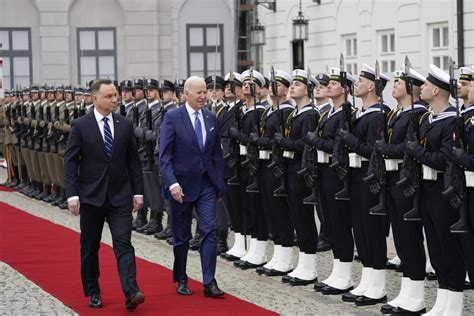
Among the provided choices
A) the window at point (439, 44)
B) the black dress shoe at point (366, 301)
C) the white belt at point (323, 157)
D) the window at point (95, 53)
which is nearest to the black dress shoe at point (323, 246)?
the white belt at point (323, 157)

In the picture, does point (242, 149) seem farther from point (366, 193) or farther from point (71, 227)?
point (71, 227)

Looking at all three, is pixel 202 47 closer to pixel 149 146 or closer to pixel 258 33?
pixel 258 33

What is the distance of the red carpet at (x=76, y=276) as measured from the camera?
10.7 m

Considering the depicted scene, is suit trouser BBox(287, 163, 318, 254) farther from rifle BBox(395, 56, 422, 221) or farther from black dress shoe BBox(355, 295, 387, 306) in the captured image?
rifle BBox(395, 56, 422, 221)

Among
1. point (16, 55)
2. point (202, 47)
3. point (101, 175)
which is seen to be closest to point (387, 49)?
point (202, 47)

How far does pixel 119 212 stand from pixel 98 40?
24755 mm

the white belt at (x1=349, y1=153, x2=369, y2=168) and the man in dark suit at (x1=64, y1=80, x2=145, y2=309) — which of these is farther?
the white belt at (x1=349, y1=153, x2=369, y2=168)

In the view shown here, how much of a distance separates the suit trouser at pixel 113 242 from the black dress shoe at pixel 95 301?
4 cm

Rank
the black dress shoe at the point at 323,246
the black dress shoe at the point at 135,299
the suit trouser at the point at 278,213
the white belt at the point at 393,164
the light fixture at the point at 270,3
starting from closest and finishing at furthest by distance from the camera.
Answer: the white belt at the point at 393,164, the black dress shoe at the point at 135,299, the suit trouser at the point at 278,213, the black dress shoe at the point at 323,246, the light fixture at the point at 270,3

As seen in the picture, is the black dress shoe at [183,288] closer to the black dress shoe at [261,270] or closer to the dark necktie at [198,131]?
the dark necktie at [198,131]

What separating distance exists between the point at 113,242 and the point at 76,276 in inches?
84.2

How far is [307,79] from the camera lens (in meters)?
12.3

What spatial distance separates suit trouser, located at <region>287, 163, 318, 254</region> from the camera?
39.6 feet

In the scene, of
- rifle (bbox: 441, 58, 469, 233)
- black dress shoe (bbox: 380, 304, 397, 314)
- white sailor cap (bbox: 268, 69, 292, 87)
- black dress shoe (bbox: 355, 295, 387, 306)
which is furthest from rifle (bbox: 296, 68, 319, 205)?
rifle (bbox: 441, 58, 469, 233)
